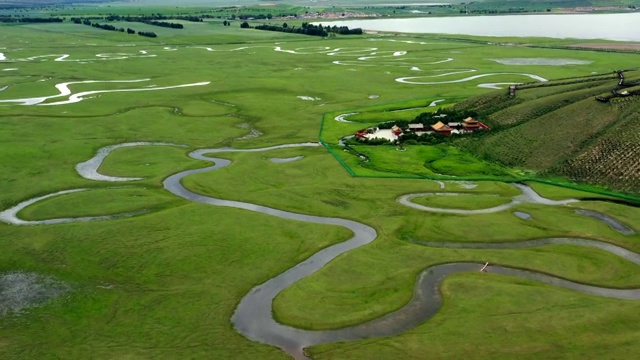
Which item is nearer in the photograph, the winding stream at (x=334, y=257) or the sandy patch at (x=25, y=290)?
the winding stream at (x=334, y=257)

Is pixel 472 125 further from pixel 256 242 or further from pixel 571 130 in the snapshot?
pixel 256 242

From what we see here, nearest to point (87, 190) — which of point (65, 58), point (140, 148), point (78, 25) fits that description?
point (140, 148)

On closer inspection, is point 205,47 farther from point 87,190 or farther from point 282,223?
point 282,223

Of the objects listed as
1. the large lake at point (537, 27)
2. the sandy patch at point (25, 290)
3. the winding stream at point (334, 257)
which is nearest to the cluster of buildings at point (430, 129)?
the winding stream at point (334, 257)

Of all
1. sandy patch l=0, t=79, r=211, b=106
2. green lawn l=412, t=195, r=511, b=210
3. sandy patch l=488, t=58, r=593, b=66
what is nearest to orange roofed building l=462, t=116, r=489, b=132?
green lawn l=412, t=195, r=511, b=210

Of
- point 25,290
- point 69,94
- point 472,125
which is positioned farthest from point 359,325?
point 69,94

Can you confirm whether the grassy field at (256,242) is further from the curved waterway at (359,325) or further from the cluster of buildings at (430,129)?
the cluster of buildings at (430,129)

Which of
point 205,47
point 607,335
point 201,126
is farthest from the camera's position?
point 205,47

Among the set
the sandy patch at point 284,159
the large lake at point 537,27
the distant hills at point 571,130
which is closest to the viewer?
the distant hills at point 571,130
